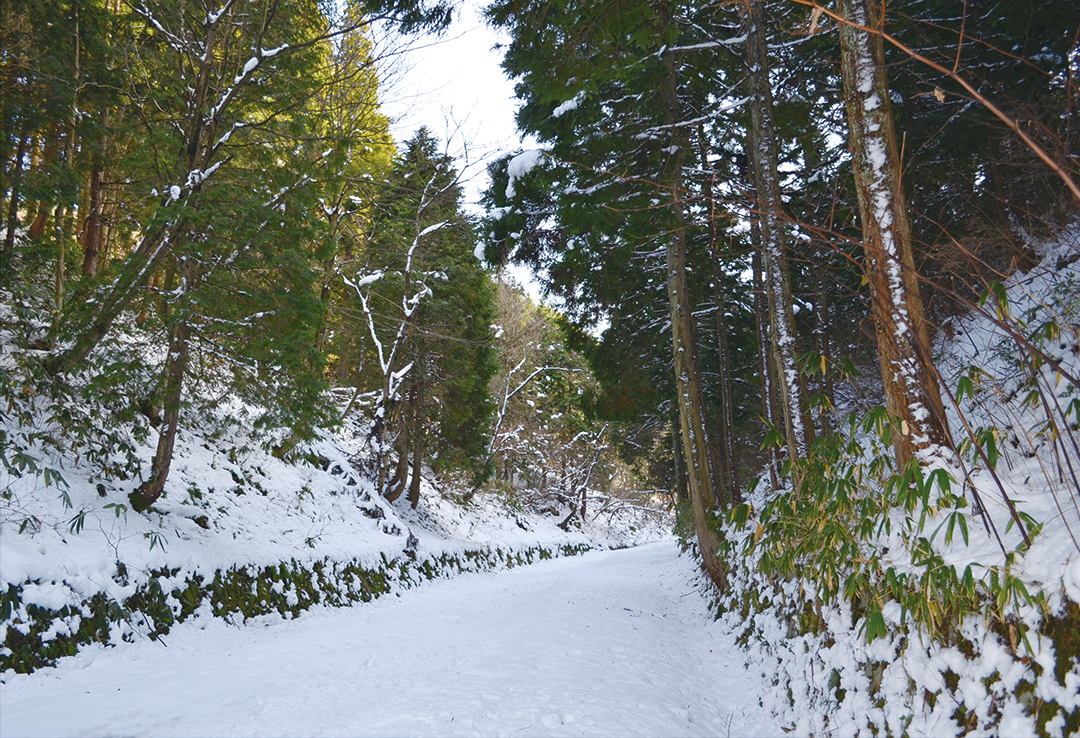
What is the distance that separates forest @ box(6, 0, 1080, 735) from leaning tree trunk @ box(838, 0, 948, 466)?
24mm

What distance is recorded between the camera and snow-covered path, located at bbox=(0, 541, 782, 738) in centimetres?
350

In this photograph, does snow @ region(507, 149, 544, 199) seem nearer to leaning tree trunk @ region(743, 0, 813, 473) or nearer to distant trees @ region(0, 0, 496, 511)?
distant trees @ region(0, 0, 496, 511)

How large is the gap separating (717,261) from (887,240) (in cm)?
798

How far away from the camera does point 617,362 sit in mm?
13508

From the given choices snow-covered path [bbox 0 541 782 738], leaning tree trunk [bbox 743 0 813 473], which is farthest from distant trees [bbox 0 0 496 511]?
leaning tree trunk [bbox 743 0 813 473]

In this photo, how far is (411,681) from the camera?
4363mm

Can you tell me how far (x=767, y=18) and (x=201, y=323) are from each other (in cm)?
858

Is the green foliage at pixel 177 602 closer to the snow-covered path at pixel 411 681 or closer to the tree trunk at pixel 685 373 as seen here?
the snow-covered path at pixel 411 681

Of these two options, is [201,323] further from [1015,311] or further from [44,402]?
[1015,311]

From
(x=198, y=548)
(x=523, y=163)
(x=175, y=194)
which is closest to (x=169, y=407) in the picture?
(x=198, y=548)

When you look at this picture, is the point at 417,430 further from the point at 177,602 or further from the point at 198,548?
the point at 177,602

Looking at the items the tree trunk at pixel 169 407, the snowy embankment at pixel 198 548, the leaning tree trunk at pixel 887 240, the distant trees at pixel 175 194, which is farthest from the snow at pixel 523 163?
the snowy embankment at pixel 198 548

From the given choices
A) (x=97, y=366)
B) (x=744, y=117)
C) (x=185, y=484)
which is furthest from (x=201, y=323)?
(x=744, y=117)

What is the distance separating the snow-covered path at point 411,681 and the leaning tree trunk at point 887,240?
91.9 inches
